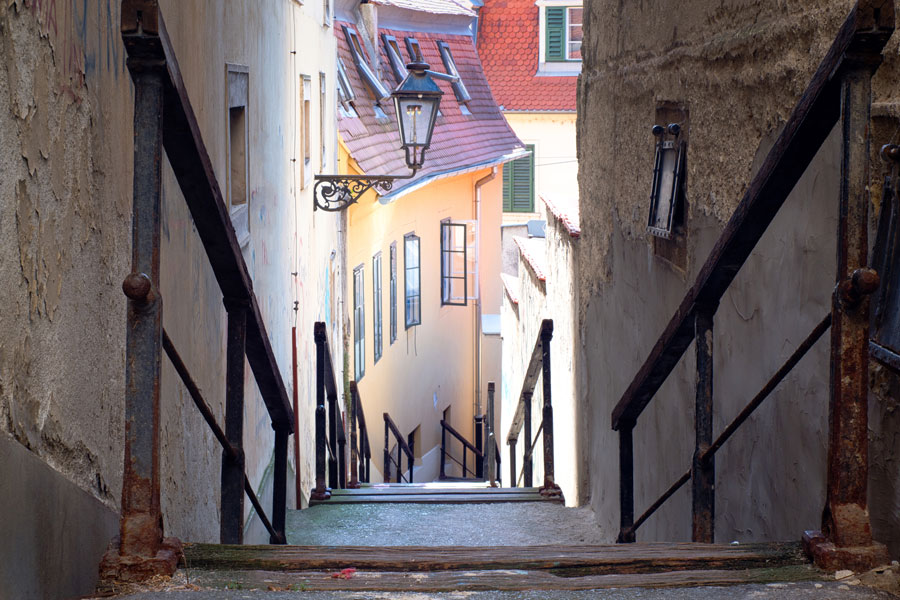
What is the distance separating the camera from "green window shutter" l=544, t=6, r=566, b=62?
22.7m

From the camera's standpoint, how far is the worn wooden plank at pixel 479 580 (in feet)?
6.42

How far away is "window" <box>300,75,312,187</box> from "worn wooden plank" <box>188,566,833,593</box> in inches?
278

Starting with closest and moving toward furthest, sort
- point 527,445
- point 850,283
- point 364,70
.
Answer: point 850,283 → point 527,445 → point 364,70

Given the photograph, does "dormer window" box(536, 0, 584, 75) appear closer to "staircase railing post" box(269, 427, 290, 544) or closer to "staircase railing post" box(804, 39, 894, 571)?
"staircase railing post" box(269, 427, 290, 544)

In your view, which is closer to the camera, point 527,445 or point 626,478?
point 626,478

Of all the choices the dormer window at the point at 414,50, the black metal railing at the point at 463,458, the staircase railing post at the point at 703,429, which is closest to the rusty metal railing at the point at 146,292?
the staircase railing post at the point at 703,429

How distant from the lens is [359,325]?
12867 mm

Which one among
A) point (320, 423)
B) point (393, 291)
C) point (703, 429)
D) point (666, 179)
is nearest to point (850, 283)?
point (703, 429)

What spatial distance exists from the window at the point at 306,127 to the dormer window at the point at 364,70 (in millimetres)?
4644

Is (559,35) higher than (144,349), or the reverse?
(559,35)

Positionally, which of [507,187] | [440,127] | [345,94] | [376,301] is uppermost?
[440,127]

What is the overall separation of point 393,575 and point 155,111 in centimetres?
101

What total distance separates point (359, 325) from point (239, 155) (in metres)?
7.25

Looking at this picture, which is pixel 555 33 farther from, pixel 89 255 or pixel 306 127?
pixel 89 255
